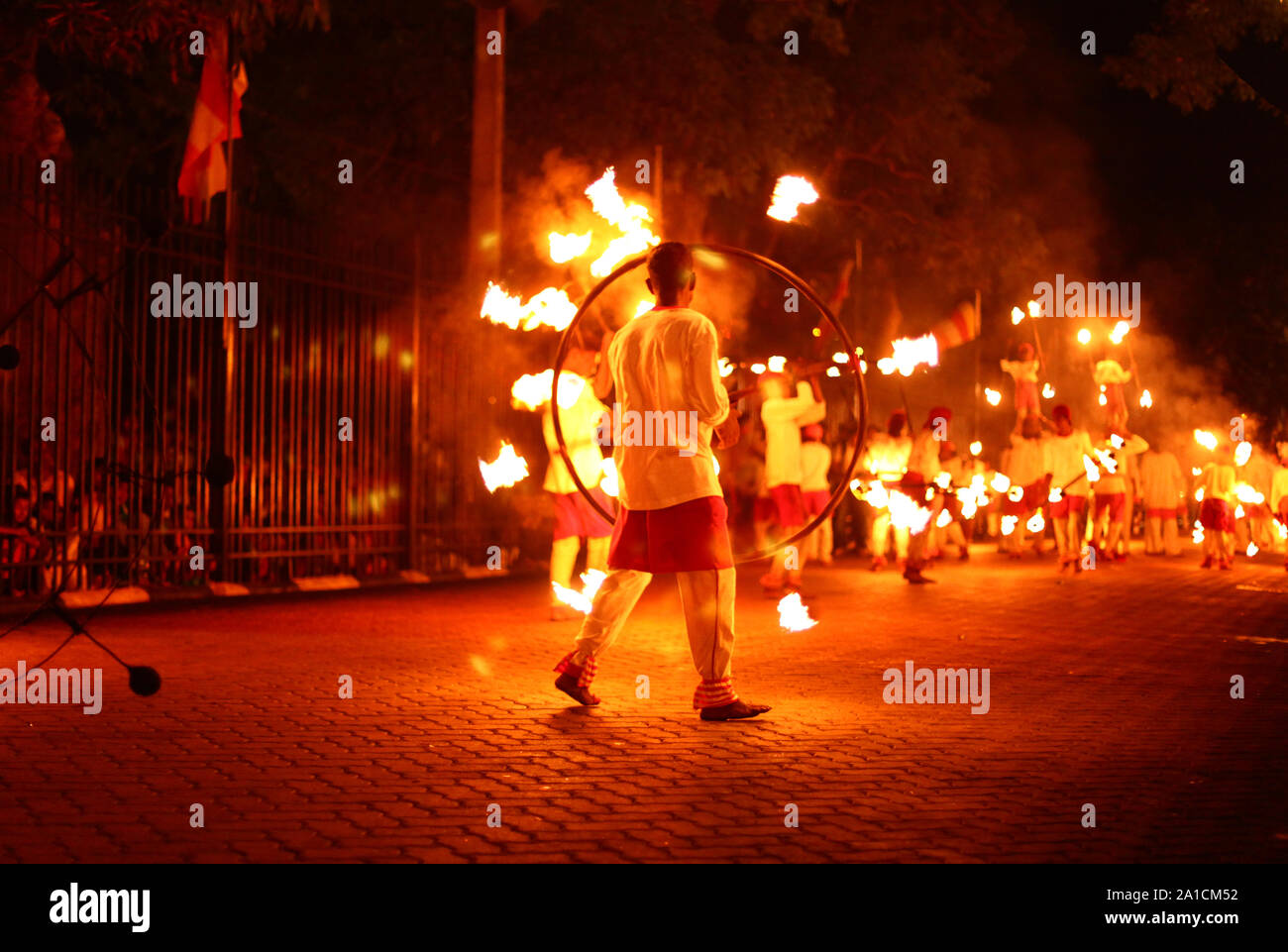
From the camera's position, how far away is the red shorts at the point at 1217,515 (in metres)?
21.4

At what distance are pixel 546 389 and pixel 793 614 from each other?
277 cm

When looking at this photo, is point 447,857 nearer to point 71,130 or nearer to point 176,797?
point 176,797

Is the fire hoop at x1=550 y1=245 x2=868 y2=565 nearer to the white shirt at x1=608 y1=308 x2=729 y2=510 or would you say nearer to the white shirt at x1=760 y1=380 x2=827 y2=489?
the white shirt at x1=608 y1=308 x2=729 y2=510

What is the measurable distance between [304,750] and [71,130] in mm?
17239

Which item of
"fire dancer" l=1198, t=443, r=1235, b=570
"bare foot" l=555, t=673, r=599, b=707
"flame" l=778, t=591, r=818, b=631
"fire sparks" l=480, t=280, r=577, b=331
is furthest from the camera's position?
"fire dancer" l=1198, t=443, r=1235, b=570

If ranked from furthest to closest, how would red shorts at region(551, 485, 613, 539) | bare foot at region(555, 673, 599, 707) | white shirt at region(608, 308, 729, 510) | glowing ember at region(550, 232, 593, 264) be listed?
1. glowing ember at region(550, 232, 593, 264)
2. red shorts at region(551, 485, 613, 539)
3. bare foot at region(555, 673, 599, 707)
4. white shirt at region(608, 308, 729, 510)

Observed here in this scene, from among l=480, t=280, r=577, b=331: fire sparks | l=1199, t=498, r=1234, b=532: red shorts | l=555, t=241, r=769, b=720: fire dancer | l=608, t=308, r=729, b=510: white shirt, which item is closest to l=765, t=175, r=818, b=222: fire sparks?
l=480, t=280, r=577, b=331: fire sparks

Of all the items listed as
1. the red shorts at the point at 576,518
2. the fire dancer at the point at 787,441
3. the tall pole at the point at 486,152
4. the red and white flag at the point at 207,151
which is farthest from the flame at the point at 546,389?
the tall pole at the point at 486,152

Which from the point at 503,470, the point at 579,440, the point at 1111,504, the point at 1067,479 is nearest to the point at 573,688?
the point at 579,440

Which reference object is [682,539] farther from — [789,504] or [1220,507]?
[1220,507]

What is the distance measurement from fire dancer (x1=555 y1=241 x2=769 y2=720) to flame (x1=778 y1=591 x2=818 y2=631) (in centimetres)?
349

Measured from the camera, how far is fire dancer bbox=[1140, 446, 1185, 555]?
88.3 feet

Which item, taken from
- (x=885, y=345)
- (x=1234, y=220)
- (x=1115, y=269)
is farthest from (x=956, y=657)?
(x=1234, y=220)

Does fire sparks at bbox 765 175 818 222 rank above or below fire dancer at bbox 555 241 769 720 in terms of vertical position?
above
